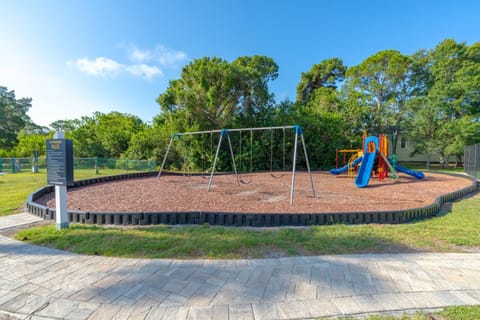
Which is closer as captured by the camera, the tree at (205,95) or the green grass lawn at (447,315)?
the green grass lawn at (447,315)

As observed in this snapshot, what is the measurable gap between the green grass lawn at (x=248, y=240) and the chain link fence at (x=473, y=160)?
10646mm

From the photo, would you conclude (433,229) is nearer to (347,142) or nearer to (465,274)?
(465,274)

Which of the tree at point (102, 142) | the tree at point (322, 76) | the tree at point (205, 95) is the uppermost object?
the tree at point (322, 76)

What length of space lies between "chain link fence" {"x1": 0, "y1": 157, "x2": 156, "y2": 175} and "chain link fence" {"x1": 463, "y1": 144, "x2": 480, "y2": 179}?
1823 centimetres

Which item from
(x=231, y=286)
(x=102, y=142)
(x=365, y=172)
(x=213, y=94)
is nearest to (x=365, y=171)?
(x=365, y=172)

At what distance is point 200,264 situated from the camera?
2.72 metres

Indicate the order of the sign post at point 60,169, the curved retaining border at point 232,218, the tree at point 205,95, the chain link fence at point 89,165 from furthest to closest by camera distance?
1. the chain link fence at point 89,165
2. the tree at point 205,95
3. the curved retaining border at point 232,218
4. the sign post at point 60,169

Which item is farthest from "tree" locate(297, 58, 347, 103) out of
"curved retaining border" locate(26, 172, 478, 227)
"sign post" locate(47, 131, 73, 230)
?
"sign post" locate(47, 131, 73, 230)

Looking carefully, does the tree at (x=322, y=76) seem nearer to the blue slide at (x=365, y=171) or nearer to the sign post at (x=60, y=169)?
the blue slide at (x=365, y=171)

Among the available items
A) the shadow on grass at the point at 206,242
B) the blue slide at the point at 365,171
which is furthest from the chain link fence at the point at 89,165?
the shadow on grass at the point at 206,242

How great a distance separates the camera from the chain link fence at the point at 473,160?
11689 mm

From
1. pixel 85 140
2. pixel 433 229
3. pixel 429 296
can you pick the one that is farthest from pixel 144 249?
pixel 85 140

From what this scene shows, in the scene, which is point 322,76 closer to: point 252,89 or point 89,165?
point 252,89

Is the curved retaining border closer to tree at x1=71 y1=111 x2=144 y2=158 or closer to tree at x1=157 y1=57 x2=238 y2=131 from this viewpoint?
tree at x1=157 y1=57 x2=238 y2=131
